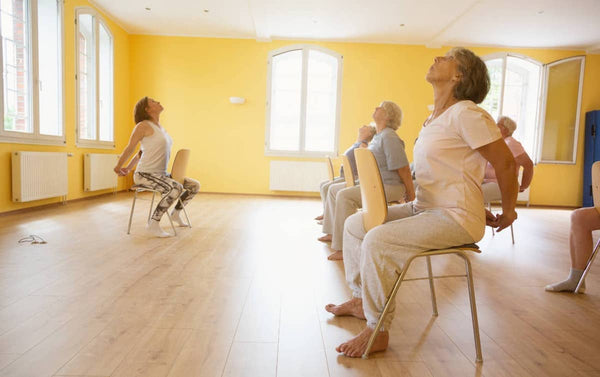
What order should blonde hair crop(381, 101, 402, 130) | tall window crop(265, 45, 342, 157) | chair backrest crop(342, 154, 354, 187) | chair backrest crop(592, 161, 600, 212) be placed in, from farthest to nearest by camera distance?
tall window crop(265, 45, 342, 157)
chair backrest crop(342, 154, 354, 187)
blonde hair crop(381, 101, 402, 130)
chair backrest crop(592, 161, 600, 212)

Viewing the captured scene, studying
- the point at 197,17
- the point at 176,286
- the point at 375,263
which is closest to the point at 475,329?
the point at 375,263

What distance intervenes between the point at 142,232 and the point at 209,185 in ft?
13.7

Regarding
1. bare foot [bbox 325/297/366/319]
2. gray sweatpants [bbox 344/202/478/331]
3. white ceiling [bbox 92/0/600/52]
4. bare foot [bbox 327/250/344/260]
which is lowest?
bare foot [bbox 327/250/344/260]

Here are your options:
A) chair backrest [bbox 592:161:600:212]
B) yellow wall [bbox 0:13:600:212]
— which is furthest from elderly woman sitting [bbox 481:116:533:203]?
yellow wall [bbox 0:13:600:212]

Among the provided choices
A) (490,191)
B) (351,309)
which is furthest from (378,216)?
(490,191)

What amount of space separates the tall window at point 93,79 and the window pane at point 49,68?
18.4 inches

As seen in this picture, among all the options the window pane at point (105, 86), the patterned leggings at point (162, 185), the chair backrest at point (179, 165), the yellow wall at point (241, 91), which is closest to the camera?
the patterned leggings at point (162, 185)

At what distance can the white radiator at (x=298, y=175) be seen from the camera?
25.6 ft

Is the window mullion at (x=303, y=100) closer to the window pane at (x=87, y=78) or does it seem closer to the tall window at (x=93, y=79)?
the tall window at (x=93, y=79)

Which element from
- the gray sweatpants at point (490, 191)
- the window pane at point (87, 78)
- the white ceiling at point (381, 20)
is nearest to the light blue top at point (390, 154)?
the gray sweatpants at point (490, 191)

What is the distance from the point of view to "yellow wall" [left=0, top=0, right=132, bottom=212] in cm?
458

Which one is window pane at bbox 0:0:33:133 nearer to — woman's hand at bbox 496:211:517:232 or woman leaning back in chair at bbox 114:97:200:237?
woman leaning back in chair at bbox 114:97:200:237

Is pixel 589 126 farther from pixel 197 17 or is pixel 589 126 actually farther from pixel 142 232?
pixel 142 232

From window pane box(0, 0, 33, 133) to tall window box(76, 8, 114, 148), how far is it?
→ 1.13 meters
